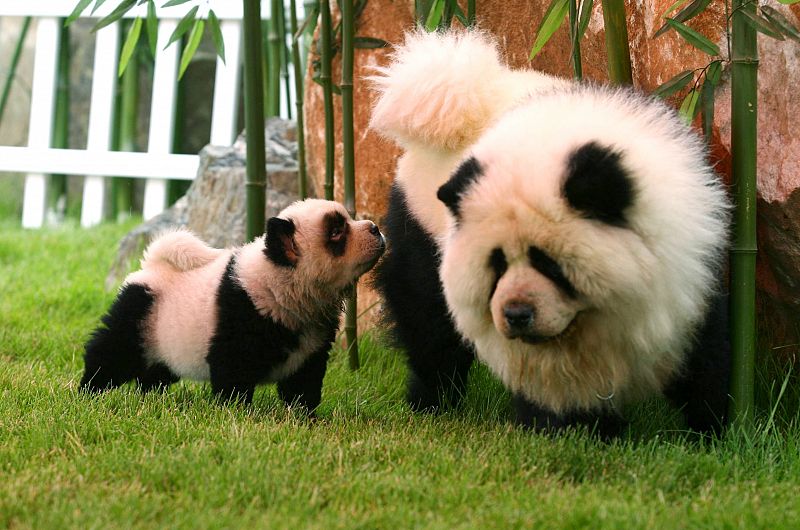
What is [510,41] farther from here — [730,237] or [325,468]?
[325,468]

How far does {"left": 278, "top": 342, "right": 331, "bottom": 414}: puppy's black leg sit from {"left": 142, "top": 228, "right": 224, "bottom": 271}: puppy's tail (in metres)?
0.62

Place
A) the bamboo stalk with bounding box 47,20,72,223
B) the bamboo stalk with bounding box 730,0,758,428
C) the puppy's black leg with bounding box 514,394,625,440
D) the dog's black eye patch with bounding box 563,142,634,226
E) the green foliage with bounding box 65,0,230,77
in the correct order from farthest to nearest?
the bamboo stalk with bounding box 47,20,72,223, the green foliage with bounding box 65,0,230,77, the puppy's black leg with bounding box 514,394,625,440, the bamboo stalk with bounding box 730,0,758,428, the dog's black eye patch with bounding box 563,142,634,226

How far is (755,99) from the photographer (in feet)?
9.83

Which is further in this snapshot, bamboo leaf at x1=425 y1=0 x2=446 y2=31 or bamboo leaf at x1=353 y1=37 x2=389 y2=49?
bamboo leaf at x1=353 y1=37 x2=389 y2=49

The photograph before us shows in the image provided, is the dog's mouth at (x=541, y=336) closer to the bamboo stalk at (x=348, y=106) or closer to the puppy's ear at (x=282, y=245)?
the puppy's ear at (x=282, y=245)

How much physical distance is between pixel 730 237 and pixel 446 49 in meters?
1.17

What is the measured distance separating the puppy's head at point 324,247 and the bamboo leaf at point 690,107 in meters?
1.11

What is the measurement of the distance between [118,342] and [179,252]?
0.42 m

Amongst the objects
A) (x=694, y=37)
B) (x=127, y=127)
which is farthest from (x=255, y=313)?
(x=127, y=127)

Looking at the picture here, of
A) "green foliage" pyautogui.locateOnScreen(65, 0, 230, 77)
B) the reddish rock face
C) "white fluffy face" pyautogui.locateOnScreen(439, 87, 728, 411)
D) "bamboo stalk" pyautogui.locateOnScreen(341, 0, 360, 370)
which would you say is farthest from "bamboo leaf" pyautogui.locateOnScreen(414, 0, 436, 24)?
"white fluffy face" pyautogui.locateOnScreen(439, 87, 728, 411)

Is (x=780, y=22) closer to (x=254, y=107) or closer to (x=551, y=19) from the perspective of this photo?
(x=551, y=19)

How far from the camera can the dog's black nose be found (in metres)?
2.57

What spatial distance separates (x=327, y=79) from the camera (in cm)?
436

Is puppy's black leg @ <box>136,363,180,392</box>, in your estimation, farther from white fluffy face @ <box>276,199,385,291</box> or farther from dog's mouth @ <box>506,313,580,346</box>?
dog's mouth @ <box>506,313,580,346</box>
